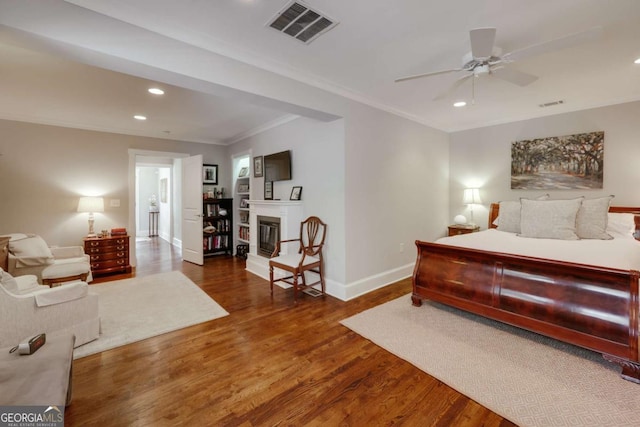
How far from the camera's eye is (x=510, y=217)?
12.4 feet

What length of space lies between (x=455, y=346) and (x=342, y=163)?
2202 mm

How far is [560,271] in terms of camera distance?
2.18 meters

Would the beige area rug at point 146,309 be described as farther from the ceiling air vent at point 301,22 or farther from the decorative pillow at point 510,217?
the decorative pillow at point 510,217

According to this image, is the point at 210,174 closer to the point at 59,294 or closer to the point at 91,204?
the point at 91,204

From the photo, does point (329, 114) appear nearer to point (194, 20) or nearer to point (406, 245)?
point (194, 20)

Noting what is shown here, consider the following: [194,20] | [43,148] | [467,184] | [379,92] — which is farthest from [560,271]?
[43,148]

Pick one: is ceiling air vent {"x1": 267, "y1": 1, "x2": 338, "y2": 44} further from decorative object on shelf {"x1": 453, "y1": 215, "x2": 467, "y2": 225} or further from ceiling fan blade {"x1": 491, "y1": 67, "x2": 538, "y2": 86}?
decorative object on shelf {"x1": 453, "y1": 215, "x2": 467, "y2": 225}

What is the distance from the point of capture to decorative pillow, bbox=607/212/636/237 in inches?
125

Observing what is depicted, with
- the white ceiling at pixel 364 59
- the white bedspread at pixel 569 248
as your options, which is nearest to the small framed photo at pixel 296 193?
the white ceiling at pixel 364 59

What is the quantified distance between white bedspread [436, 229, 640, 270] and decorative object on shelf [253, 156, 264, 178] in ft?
10.6

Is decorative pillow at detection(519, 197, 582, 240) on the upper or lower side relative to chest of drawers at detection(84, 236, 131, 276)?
upper

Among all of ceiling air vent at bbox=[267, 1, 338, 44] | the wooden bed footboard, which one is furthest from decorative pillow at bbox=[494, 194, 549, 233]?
ceiling air vent at bbox=[267, 1, 338, 44]

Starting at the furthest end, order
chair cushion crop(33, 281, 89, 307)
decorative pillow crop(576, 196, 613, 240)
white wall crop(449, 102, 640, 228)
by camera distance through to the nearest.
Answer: white wall crop(449, 102, 640, 228)
decorative pillow crop(576, 196, 613, 240)
chair cushion crop(33, 281, 89, 307)

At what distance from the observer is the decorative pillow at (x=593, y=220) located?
3.14 meters
